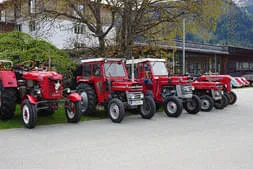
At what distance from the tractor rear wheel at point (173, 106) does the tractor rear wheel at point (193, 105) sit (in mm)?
1167

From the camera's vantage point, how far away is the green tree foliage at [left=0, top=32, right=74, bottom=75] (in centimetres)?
1367

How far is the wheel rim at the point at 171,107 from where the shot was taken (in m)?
10.8

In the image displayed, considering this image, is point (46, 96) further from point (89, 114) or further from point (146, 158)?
point (146, 158)

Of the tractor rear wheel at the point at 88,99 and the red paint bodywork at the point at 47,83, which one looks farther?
the tractor rear wheel at the point at 88,99

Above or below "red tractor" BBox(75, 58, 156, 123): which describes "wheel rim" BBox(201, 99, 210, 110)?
below

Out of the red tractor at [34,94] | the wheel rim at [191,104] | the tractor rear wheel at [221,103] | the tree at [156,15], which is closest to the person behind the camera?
the red tractor at [34,94]

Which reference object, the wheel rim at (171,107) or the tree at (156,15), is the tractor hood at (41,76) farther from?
the tree at (156,15)

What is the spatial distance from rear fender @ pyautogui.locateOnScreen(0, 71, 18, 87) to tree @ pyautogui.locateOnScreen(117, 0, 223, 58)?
20.3 feet

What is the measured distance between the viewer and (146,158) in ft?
19.0

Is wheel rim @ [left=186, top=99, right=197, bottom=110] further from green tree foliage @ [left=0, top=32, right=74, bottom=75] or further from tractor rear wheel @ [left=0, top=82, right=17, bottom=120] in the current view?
tractor rear wheel @ [left=0, top=82, right=17, bottom=120]

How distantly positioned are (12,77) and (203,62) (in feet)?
124

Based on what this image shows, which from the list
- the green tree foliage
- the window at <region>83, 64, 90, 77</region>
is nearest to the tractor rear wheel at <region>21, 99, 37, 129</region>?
the window at <region>83, 64, 90, 77</region>

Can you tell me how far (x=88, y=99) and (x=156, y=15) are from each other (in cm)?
614

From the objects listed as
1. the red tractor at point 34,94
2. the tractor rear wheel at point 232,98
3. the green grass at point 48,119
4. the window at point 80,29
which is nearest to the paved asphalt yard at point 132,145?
the red tractor at point 34,94
